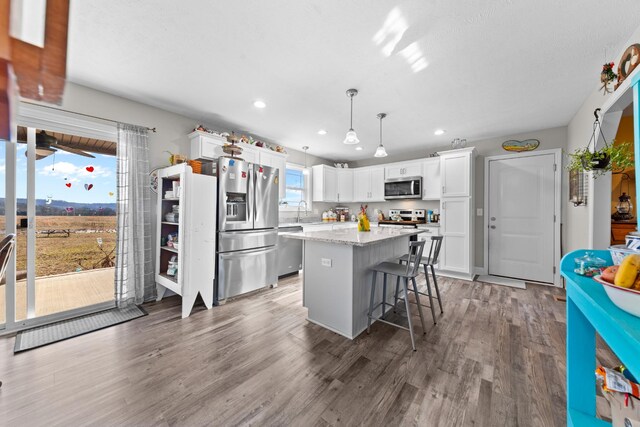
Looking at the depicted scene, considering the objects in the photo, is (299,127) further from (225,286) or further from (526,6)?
(526,6)

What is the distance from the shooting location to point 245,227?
11.1 feet

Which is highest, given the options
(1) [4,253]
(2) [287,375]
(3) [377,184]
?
(3) [377,184]

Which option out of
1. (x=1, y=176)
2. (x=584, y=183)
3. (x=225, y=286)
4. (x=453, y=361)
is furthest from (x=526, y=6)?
(x=1, y=176)

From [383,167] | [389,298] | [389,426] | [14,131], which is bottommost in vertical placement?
[389,426]

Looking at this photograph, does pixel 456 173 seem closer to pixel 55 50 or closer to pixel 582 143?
pixel 582 143

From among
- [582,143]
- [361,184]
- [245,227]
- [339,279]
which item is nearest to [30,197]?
[245,227]

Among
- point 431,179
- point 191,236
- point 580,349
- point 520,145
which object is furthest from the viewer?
point 431,179

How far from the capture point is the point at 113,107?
9.48ft

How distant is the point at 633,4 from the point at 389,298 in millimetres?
2852

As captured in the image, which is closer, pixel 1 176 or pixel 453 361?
pixel 453 361

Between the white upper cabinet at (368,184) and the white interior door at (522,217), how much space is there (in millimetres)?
1885

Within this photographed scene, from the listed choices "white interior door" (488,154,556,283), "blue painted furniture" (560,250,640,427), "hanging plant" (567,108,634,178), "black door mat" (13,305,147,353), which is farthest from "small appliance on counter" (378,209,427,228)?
"black door mat" (13,305,147,353)

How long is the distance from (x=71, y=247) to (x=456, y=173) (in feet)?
16.9

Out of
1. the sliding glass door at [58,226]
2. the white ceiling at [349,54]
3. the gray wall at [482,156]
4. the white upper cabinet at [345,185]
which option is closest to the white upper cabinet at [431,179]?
the gray wall at [482,156]
